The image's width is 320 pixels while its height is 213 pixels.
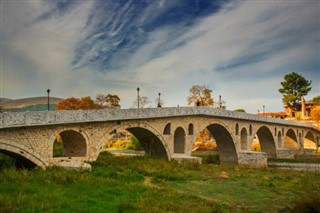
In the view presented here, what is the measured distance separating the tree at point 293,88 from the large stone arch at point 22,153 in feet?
241

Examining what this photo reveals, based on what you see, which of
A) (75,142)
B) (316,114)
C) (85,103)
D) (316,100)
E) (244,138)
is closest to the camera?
(75,142)

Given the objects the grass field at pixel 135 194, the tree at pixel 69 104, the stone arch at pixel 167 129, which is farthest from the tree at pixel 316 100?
the grass field at pixel 135 194

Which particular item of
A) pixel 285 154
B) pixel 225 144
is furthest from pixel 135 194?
pixel 285 154

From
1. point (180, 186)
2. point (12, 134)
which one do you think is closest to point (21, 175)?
point (12, 134)

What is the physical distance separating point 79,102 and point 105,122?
34372mm

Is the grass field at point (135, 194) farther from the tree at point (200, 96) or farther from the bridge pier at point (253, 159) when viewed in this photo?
the tree at point (200, 96)

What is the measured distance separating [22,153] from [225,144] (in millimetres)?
27103

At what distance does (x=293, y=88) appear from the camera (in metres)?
77.3

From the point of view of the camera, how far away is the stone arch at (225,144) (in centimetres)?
3531

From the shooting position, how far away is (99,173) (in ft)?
49.3

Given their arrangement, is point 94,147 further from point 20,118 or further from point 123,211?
→ point 123,211

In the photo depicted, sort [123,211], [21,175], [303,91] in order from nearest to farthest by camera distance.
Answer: [123,211] → [21,175] → [303,91]

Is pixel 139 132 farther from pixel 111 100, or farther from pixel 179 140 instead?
pixel 111 100

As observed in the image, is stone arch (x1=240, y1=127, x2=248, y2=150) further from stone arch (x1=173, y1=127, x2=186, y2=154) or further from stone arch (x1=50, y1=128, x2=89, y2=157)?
stone arch (x1=50, y1=128, x2=89, y2=157)
